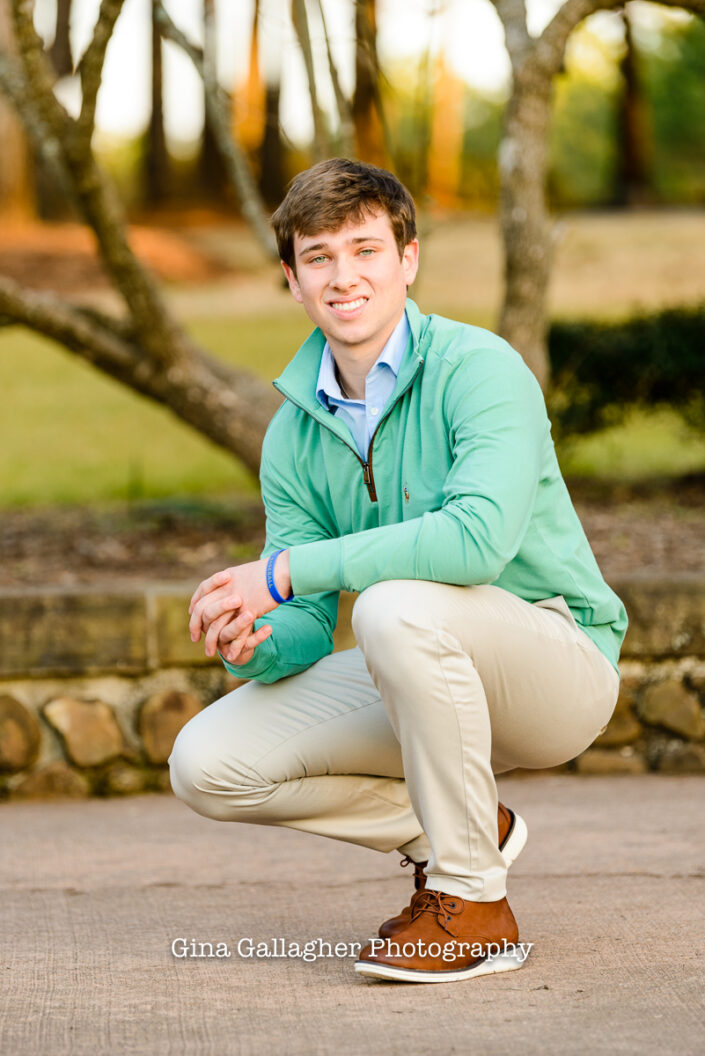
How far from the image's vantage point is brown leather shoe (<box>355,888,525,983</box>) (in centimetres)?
253

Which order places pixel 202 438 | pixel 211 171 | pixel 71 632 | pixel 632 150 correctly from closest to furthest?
pixel 71 632 < pixel 202 438 < pixel 632 150 < pixel 211 171

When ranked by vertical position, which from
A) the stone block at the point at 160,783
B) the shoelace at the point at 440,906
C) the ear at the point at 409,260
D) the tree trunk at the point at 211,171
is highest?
the tree trunk at the point at 211,171

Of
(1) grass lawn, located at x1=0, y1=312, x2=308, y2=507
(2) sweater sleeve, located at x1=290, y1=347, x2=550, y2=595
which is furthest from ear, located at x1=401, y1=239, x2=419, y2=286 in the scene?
(1) grass lawn, located at x1=0, y1=312, x2=308, y2=507

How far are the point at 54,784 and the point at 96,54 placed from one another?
258 centimetres

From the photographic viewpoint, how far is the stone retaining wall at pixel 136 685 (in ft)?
14.4

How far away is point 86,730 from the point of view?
14.6ft

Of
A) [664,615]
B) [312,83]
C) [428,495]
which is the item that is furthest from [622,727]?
[312,83]

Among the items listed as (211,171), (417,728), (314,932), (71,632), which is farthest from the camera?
(211,171)

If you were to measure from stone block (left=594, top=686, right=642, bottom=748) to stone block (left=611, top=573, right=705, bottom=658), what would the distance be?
0.48ft

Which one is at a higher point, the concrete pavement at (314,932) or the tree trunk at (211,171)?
the tree trunk at (211,171)

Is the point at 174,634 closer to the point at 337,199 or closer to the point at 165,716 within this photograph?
the point at 165,716

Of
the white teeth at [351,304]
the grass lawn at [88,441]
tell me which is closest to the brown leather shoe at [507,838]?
the white teeth at [351,304]

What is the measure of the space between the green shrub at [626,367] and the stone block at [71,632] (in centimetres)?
324

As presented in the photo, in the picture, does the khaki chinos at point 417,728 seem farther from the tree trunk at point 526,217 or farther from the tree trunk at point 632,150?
the tree trunk at point 632,150
